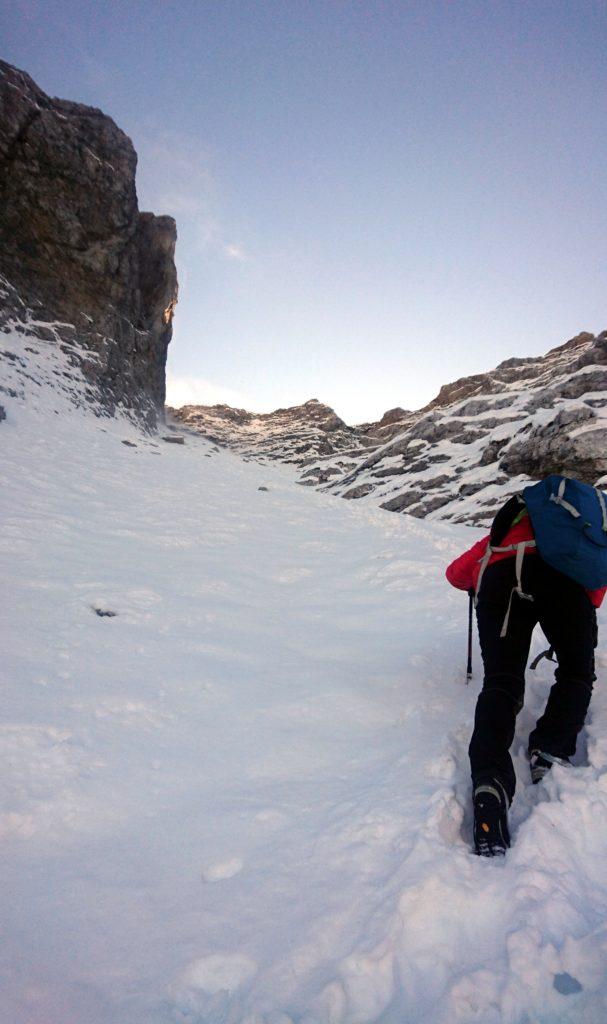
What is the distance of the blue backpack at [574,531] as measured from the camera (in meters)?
2.75

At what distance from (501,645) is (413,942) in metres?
1.72

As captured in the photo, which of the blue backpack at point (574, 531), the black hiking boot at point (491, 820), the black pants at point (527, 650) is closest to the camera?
the black hiking boot at point (491, 820)

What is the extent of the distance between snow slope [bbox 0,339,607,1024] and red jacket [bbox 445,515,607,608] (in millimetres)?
874

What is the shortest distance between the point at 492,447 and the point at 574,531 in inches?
1068

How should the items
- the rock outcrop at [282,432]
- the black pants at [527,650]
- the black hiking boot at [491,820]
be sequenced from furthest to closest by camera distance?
the rock outcrop at [282,432], the black pants at [527,650], the black hiking boot at [491,820]

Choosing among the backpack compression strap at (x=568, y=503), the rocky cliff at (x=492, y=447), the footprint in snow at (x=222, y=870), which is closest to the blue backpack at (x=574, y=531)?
the backpack compression strap at (x=568, y=503)

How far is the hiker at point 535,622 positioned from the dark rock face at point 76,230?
1060 inches

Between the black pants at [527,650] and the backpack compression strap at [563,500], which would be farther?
the backpack compression strap at [563,500]

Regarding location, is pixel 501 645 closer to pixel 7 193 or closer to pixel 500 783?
pixel 500 783

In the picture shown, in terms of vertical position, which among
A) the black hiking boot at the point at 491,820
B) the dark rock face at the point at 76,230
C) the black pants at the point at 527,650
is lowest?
the black hiking boot at the point at 491,820

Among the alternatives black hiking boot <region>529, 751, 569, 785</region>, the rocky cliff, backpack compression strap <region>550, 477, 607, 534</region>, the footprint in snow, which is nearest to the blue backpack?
backpack compression strap <region>550, 477, 607, 534</region>

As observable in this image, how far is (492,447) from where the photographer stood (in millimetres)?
27750

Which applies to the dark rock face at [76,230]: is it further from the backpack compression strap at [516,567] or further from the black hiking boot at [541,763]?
the black hiking boot at [541,763]

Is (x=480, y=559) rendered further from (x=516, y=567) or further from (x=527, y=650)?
(x=527, y=650)
